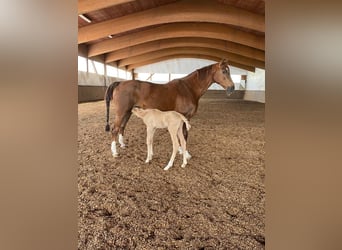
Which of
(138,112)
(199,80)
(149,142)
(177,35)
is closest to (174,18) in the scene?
(177,35)

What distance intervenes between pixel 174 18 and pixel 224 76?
331mm

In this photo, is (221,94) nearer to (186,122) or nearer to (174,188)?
(186,122)

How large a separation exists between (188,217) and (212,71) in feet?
1.75

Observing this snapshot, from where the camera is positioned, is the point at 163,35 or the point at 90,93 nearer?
the point at 90,93

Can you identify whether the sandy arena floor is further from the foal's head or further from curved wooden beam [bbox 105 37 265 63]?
curved wooden beam [bbox 105 37 265 63]

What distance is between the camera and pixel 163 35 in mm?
1250

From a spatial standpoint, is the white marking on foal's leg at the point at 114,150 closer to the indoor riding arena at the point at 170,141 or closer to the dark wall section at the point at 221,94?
the indoor riding arena at the point at 170,141

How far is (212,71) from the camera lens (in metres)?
1.07

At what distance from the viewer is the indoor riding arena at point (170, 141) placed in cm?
80

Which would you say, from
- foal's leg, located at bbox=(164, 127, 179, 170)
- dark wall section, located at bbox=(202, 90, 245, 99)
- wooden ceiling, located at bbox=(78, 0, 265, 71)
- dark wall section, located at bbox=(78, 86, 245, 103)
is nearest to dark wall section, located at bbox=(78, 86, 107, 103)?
dark wall section, located at bbox=(78, 86, 245, 103)

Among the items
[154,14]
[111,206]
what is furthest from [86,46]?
[111,206]
